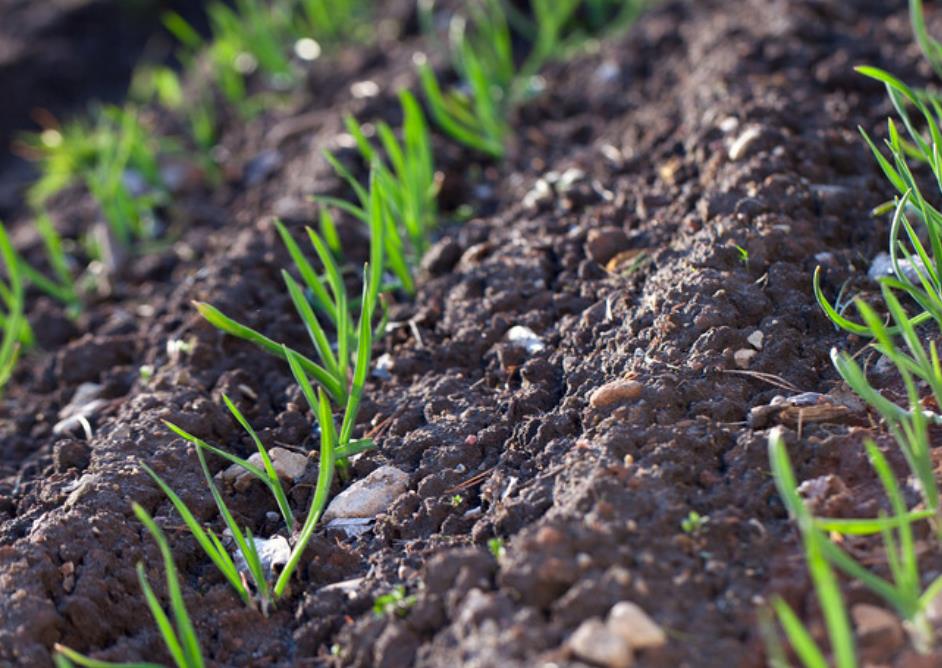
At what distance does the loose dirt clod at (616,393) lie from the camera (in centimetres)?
145

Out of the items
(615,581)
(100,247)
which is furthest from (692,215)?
(100,247)

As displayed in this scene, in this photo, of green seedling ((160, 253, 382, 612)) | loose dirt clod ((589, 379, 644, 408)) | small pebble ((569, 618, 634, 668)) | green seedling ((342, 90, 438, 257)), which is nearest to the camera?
small pebble ((569, 618, 634, 668))

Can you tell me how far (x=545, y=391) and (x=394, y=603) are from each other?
1.47 feet

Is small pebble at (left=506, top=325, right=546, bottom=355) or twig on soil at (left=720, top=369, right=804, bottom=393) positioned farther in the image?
small pebble at (left=506, top=325, right=546, bottom=355)

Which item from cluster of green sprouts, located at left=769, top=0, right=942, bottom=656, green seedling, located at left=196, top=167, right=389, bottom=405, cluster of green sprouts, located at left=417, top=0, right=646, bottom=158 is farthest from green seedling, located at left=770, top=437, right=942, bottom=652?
cluster of green sprouts, located at left=417, top=0, right=646, bottom=158

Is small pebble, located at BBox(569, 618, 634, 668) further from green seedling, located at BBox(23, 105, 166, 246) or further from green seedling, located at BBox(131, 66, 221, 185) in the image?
green seedling, located at BBox(131, 66, 221, 185)

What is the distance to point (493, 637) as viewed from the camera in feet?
3.67

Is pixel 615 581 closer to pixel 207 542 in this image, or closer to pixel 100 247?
pixel 207 542

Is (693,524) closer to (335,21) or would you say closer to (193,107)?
(193,107)

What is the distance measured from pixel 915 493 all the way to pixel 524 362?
2.09ft

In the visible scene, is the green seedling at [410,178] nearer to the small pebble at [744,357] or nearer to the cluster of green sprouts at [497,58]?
the cluster of green sprouts at [497,58]

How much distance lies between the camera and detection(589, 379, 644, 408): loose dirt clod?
145 centimetres

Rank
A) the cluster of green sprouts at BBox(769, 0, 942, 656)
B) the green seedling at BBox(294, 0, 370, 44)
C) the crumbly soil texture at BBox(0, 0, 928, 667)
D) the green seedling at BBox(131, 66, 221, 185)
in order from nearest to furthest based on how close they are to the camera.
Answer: the cluster of green sprouts at BBox(769, 0, 942, 656), the crumbly soil texture at BBox(0, 0, 928, 667), the green seedling at BBox(131, 66, 221, 185), the green seedling at BBox(294, 0, 370, 44)

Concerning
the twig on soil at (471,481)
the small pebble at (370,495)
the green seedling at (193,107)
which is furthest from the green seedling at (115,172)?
the twig on soil at (471,481)
